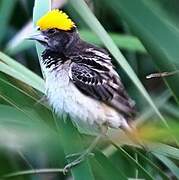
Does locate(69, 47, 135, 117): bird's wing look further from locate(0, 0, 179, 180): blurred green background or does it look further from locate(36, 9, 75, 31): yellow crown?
locate(36, 9, 75, 31): yellow crown

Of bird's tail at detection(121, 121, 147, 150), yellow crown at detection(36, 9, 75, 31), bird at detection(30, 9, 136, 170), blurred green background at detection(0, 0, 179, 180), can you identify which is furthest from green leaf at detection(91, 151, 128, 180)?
yellow crown at detection(36, 9, 75, 31)

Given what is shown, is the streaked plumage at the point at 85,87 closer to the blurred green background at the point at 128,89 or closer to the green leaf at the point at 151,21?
the blurred green background at the point at 128,89

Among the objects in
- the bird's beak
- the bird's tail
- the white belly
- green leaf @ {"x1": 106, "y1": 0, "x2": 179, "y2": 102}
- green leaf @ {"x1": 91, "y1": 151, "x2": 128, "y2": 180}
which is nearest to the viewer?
green leaf @ {"x1": 106, "y1": 0, "x2": 179, "y2": 102}

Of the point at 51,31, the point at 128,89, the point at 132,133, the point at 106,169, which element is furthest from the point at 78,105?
the point at 128,89

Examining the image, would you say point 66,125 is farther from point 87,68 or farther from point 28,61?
point 28,61

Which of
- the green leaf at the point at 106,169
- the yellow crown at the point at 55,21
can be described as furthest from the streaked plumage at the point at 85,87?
the green leaf at the point at 106,169

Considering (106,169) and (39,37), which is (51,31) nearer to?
(39,37)

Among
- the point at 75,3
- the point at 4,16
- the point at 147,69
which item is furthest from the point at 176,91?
the point at 147,69
